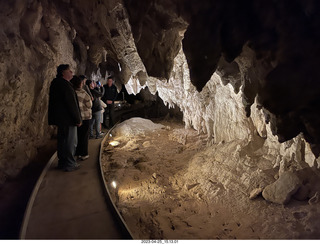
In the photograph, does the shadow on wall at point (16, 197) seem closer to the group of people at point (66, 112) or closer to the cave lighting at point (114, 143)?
the group of people at point (66, 112)

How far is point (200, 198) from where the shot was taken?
4082mm

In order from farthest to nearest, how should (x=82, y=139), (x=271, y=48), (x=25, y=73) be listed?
(x=25, y=73), (x=82, y=139), (x=271, y=48)

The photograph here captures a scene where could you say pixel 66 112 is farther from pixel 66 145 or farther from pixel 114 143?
pixel 114 143

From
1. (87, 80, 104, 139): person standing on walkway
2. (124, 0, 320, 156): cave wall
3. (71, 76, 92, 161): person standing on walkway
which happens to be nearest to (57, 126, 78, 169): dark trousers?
(71, 76, 92, 161): person standing on walkway

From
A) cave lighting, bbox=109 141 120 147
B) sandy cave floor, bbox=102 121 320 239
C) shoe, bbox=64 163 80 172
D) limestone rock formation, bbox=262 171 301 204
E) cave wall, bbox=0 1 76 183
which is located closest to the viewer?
sandy cave floor, bbox=102 121 320 239

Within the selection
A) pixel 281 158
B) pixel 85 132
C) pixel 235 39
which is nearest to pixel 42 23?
pixel 85 132

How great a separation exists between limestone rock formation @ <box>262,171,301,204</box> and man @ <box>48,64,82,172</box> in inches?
136

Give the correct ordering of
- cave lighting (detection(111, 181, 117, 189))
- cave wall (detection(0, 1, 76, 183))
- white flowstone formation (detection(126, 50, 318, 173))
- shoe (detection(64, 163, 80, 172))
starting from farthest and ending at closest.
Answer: cave lighting (detection(111, 181, 117, 189)) → cave wall (detection(0, 1, 76, 183)) → white flowstone formation (detection(126, 50, 318, 173)) → shoe (detection(64, 163, 80, 172))

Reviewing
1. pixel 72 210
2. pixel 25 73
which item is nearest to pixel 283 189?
pixel 72 210

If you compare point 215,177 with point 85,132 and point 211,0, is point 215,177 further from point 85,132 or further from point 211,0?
point 211,0

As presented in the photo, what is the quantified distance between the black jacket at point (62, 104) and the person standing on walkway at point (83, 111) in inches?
22.0

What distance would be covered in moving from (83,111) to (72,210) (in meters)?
2.01

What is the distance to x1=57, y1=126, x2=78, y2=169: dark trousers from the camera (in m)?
3.61

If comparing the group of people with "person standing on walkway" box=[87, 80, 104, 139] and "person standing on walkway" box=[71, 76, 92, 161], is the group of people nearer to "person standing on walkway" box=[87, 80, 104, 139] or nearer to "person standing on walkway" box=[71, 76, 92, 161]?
"person standing on walkway" box=[71, 76, 92, 161]
